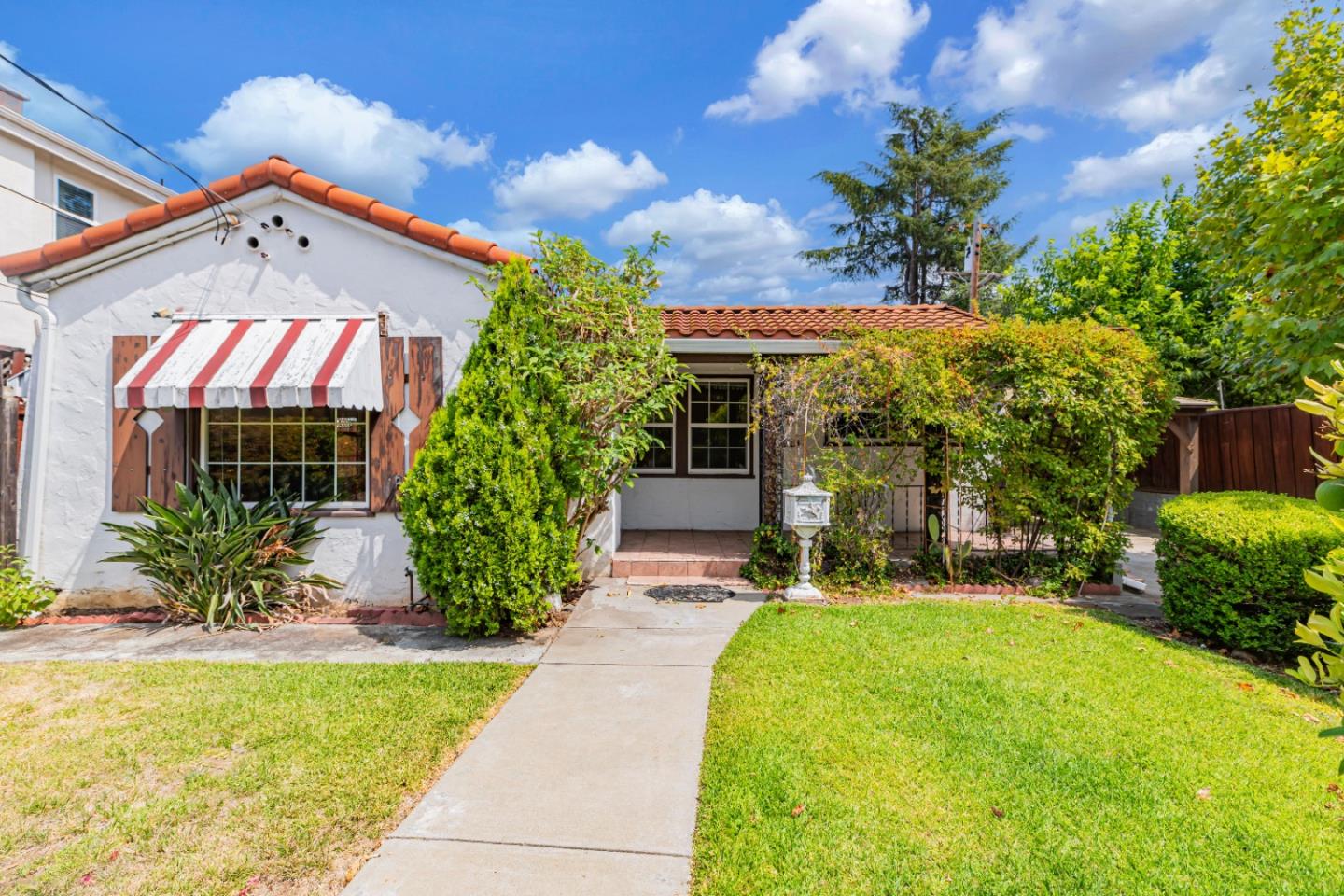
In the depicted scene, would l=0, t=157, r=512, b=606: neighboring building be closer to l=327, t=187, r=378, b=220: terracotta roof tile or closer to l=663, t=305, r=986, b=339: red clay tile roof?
l=327, t=187, r=378, b=220: terracotta roof tile

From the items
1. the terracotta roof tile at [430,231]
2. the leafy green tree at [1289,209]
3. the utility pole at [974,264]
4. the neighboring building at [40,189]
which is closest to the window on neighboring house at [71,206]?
the neighboring building at [40,189]

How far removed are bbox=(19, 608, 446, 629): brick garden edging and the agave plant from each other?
0.31 m

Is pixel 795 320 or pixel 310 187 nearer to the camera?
pixel 310 187

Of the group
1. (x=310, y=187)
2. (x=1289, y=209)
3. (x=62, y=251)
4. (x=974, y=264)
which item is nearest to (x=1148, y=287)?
(x=974, y=264)

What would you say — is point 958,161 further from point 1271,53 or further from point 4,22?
point 4,22

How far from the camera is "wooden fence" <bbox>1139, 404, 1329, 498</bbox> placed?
35.0ft

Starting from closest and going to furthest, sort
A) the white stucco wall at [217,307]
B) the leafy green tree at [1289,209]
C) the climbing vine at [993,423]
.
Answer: the leafy green tree at [1289,209]
the white stucco wall at [217,307]
the climbing vine at [993,423]

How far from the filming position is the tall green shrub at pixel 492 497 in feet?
19.2

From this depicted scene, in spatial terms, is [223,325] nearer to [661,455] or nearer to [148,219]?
[148,219]

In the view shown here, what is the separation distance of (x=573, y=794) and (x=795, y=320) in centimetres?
768

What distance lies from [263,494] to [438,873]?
6.28 meters

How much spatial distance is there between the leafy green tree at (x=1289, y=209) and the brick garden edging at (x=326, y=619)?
27.1ft

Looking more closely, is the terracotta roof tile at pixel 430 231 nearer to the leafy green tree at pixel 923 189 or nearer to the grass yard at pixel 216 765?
the grass yard at pixel 216 765

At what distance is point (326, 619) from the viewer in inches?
279
